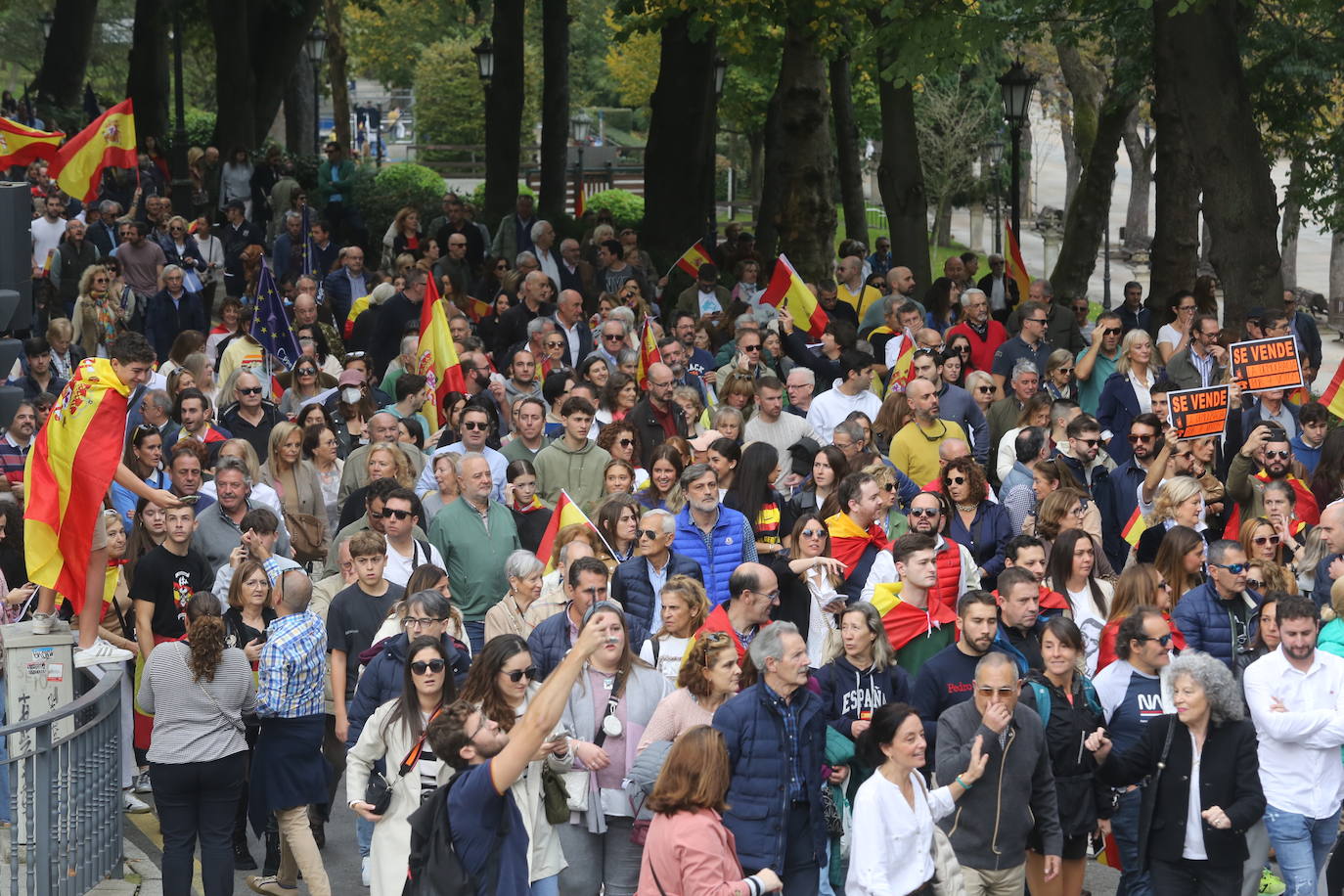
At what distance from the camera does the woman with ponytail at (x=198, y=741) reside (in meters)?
9.52

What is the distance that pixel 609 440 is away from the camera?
530 inches

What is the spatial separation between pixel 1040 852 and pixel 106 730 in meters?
4.66

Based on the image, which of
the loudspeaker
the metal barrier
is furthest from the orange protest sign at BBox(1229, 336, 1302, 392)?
the loudspeaker

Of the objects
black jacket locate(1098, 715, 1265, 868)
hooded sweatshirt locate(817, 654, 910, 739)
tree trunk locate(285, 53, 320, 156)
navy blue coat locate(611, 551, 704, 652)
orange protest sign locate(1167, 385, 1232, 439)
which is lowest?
black jacket locate(1098, 715, 1265, 868)

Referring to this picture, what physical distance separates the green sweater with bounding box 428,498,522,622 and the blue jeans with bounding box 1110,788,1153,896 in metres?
4.08

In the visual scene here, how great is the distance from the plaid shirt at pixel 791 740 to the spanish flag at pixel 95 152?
1450cm

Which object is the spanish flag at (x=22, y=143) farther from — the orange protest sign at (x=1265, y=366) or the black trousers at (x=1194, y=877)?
the black trousers at (x=1194, y=877)

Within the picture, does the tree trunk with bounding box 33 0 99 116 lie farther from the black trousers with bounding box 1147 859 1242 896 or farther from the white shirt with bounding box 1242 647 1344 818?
the black trousers with bounding box 1147 859 1242 896

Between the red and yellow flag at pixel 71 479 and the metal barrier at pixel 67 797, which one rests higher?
the red and yellow flag at pixel 71 479

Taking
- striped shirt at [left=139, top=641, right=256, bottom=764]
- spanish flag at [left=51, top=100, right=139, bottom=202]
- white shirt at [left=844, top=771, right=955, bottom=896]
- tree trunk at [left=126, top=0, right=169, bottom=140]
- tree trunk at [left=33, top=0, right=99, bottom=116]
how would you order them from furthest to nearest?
tree trunk at [left=33, top=0, right=99, bottom=116] → tree trunk at [left=126, top=0, right=169, bottom=140] → spanish flag at [left=51, top=100, right=139, bottom=202] → striped shirt at [left=139, top=641, right=256, bottom=764] → white shirt at [left=844, top=771, right=955, bottom=896]

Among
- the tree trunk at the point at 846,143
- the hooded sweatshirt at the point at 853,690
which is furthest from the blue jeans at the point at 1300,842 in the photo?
the tree trunk at the point at 846,143

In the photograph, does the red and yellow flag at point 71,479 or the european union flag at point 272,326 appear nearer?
the red and yellow flag at point 71,479

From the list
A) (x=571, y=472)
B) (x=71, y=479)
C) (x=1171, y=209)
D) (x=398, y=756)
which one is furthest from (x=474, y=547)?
(x=1171, y=209)

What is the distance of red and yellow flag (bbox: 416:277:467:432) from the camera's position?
51.8 ft
